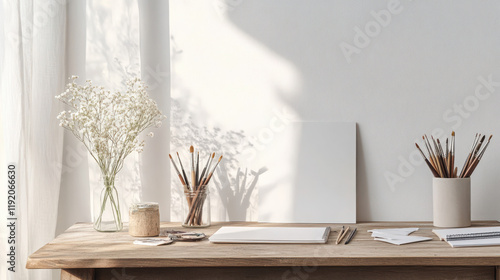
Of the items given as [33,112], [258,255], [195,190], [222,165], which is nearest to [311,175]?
[222,165]

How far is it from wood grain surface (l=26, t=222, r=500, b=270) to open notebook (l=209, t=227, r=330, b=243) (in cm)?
3

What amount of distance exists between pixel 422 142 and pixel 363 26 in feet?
1.66

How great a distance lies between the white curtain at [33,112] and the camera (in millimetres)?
1966

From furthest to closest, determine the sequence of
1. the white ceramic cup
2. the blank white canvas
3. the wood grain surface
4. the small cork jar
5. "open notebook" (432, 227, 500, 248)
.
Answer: the blank white canvas
the white ceramic cup
the small cork jar
"open notebook" (432, 227, 500, 248)
the wood grain surface

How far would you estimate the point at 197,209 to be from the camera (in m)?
2.08

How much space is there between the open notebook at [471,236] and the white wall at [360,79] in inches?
11.2

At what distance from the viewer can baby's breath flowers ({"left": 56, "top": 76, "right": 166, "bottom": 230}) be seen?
6.58ft

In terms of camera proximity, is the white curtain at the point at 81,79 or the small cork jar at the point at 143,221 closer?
the small cork jar at the point at 143,221

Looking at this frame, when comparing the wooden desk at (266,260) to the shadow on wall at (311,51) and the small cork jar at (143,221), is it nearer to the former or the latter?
the small cork jar at (143,221)

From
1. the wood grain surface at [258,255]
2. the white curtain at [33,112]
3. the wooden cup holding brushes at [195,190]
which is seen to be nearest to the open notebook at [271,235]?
the wood grain surface at [258,255]

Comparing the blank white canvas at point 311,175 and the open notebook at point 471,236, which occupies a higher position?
the blank white canvas at point 311,175

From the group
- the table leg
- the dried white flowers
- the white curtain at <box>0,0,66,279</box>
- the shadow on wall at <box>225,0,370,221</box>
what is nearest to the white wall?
the shadow on wall at <box>225,0,370,221</box>

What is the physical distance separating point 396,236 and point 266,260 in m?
0.49

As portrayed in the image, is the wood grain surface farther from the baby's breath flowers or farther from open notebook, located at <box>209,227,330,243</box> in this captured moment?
the baby's breath flowers
